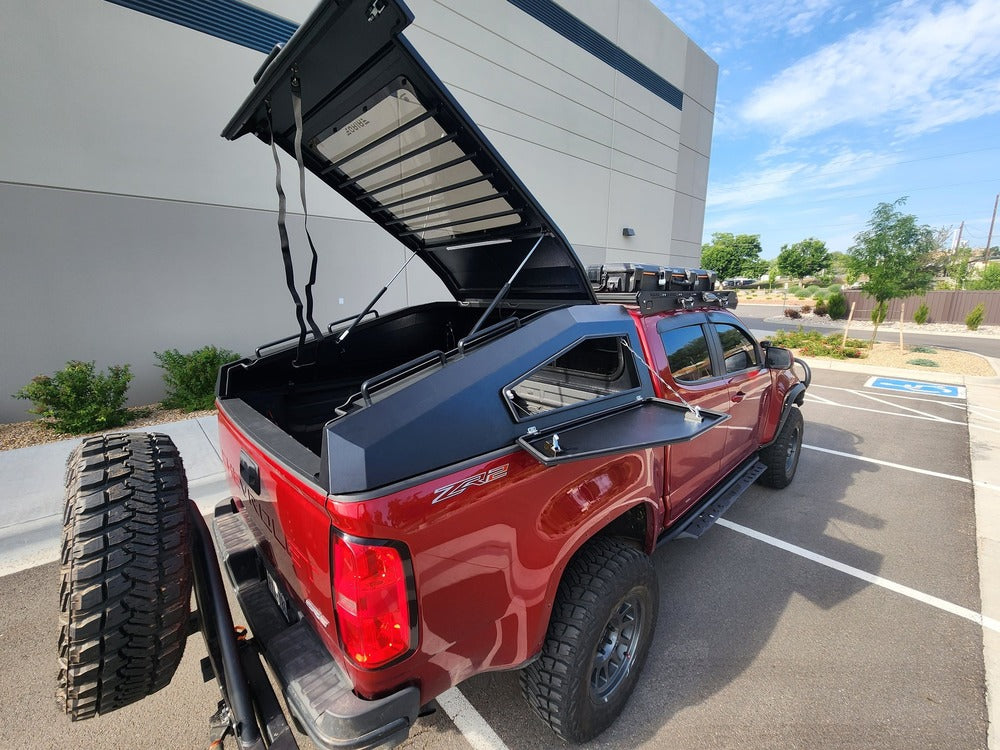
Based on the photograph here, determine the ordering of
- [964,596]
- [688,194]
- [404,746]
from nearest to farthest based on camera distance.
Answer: [404,746] → [964,596] → [688,194]

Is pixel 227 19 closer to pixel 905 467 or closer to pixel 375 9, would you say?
pixel 375 9

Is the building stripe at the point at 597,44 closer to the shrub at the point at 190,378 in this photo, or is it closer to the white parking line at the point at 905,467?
the shrub at the point at 190,378

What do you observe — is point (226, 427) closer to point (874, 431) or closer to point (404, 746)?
point (404, 746)

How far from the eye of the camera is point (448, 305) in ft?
11.8

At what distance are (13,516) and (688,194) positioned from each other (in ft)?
73.3

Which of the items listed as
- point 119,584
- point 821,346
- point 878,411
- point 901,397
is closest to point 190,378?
point 119,584

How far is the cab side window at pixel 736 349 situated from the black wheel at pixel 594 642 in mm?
1844

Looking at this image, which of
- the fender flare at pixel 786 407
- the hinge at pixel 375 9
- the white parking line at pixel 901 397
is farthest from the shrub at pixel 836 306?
the hinge at pixel 375 9

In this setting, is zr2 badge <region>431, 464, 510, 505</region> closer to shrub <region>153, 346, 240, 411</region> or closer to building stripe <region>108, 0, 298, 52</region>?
shrub <region>153, 346, 240, 411</region>

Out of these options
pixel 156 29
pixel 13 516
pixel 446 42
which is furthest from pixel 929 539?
pixel 446 42

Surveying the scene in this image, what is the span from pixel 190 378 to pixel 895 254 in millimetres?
19272

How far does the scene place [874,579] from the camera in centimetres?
307

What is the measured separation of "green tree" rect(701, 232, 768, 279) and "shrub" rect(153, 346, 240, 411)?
238 ft

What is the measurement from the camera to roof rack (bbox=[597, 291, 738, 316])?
2340mm
